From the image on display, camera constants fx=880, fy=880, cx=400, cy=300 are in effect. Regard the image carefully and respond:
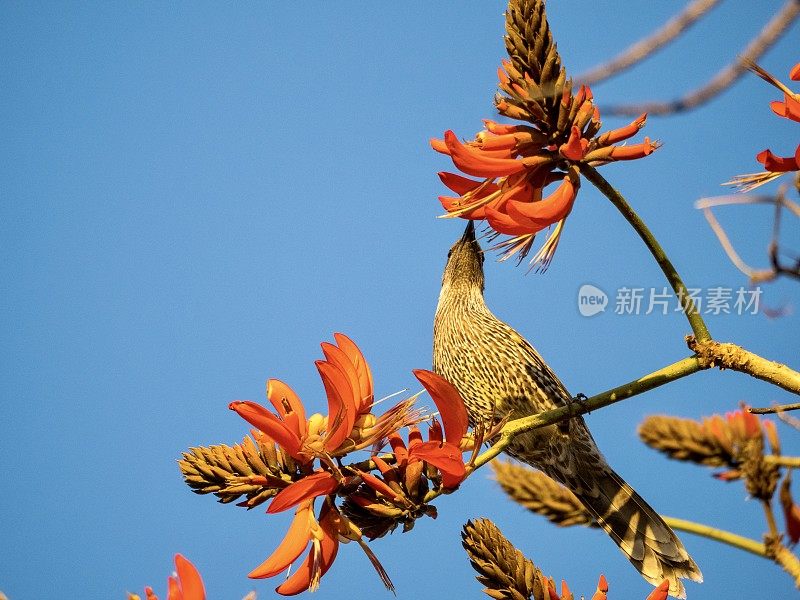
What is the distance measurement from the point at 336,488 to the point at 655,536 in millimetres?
2073

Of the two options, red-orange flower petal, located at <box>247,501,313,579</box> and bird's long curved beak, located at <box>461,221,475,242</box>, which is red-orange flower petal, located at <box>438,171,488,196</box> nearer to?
red-orange flower petal, located at <box>247,501,313,579</box>

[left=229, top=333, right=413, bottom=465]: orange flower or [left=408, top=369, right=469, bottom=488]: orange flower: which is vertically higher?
[left=229, top=333, right=413, bottom=465]: orange flower

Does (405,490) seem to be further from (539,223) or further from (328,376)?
(539,223)

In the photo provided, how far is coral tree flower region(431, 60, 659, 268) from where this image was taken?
153 cm

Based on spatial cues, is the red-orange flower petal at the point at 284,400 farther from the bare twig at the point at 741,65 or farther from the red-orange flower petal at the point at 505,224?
the bare twig at the point at 741,65

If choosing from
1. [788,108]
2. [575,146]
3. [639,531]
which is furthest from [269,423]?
[639,531]

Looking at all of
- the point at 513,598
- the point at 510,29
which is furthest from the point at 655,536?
the point at 510,29

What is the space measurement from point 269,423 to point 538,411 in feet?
8.47

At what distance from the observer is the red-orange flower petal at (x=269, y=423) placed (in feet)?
4.98

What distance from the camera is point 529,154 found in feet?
5.33

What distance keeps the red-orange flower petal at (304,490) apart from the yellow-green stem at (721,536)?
1.17 meters

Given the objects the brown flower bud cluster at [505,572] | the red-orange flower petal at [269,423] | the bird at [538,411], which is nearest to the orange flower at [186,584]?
→ the red-orange flower petal at [269,423]

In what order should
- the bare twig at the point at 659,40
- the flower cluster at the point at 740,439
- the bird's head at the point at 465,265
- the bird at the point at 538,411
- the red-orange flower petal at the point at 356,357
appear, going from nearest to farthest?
the bare twig at the point at 659,40 < the red-orange flower petal at the point at 356,357 < the flower cluster at the point at 740,439 < the bird at the point at 538,411 < the bird's head at the point at 465,265

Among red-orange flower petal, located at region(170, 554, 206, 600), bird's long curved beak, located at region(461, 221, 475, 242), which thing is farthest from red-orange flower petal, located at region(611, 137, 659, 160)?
bird's long curved beak, located at region(461, 221, 475, 242)
